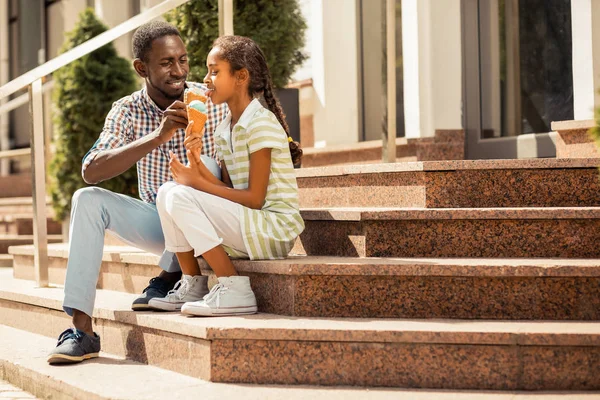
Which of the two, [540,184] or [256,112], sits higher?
[256,112]

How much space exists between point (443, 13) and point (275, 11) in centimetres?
131

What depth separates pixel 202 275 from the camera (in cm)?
375

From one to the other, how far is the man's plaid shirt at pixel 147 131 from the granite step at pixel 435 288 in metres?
0.80

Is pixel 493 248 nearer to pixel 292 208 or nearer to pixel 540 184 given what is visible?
pixel 540 184

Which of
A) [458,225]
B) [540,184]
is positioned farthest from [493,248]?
[540,184]

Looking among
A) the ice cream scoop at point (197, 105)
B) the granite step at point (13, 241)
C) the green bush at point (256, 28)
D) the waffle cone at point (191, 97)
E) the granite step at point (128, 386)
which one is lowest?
the granite step at point (128, 386)

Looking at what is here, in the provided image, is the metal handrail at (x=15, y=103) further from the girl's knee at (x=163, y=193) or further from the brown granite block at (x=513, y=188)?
the brown granite block at (x=513, y=188)

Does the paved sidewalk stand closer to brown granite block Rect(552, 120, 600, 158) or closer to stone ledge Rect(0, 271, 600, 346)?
stone ledge Rect(0, 271, 600, 346)

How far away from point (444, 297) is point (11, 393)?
1773mm

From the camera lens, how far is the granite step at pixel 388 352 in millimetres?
3066

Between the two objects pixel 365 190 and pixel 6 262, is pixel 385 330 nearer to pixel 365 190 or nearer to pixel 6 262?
pixel 365 190

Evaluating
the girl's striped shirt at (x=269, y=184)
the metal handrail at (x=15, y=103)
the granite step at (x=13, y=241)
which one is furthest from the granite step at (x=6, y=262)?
the girl's striped shirt at (x=269, y=184)

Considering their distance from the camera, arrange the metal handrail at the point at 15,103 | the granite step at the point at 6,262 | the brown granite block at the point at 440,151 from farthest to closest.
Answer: the granite step at the point at 6,262 → the brown granite block at the point at 440,151 → the metal handrail at the point at 15,103

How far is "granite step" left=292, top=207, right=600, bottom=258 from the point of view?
11.9 ft
